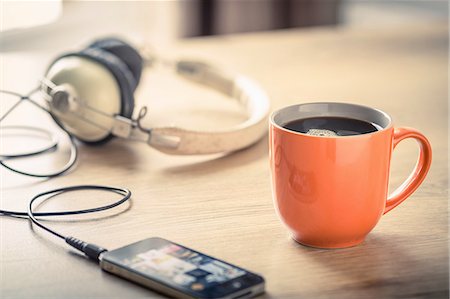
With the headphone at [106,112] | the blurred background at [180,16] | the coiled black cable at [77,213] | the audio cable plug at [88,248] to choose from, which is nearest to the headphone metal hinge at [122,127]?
the headphone at [106,112]

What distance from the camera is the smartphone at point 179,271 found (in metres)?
0.56

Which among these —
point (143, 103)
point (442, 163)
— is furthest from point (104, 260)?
point (143, 103)

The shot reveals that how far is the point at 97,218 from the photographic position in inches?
28.6

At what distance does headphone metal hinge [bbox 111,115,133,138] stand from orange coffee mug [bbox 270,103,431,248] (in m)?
0.28

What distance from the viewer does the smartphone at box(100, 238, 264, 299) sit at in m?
0.56

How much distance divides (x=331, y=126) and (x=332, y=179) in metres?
0.06

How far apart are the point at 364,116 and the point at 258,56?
823mm

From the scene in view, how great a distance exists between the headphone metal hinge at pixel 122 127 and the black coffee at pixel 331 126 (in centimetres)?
29

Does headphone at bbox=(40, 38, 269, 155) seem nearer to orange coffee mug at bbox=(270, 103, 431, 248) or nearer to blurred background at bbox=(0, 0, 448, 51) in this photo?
orange coffee mug at bbox=(270, 103, 431, 248)

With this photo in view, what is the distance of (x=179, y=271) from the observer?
59 centimetres

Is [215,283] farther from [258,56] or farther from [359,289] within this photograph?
[258,56]

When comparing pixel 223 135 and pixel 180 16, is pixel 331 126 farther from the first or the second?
pixel 180 16

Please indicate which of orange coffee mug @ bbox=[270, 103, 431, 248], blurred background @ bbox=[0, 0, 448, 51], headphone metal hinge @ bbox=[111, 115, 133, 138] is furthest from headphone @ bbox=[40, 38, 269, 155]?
blurred background @ bbox=[0, 0, 448, 51]

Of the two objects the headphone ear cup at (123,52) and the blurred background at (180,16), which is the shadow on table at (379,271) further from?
the blurred background at (180,16)
